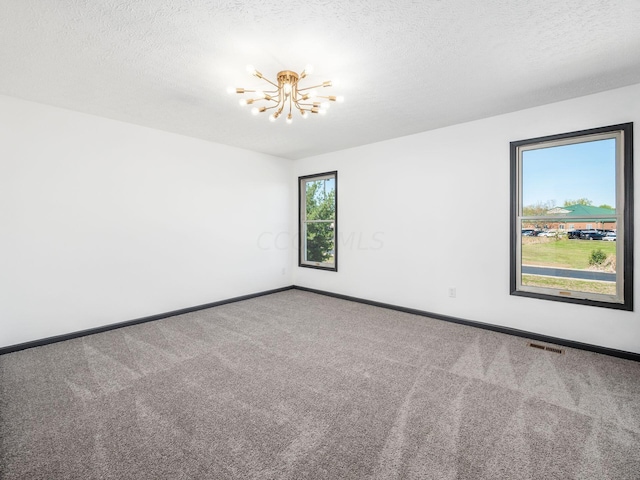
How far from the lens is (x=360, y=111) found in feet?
11.1

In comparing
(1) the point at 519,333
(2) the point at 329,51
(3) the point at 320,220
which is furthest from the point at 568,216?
(3) the point at 320,220

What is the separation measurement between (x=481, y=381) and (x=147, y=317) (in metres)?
4.00

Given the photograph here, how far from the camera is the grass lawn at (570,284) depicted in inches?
118

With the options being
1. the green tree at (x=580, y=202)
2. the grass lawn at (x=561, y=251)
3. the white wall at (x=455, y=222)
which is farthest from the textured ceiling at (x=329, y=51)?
the grass lawn at (x=561, y=251)

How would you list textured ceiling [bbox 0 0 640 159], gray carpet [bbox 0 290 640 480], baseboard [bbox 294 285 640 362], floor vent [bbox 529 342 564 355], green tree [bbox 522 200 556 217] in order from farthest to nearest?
green tree [bbox 522 200 556 217] < floor vent [bbox 529 342 564 355] < baseboard [bbox 294 285 640 362] < textured ceiling [bbox 0 0 640 159] < gray carpet [bbox 0 290 640 480]

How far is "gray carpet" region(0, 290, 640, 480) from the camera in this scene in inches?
61.9

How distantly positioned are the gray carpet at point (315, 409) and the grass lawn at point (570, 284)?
67 centimetres

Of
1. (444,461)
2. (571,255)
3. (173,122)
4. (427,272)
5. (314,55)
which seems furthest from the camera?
(427,272)

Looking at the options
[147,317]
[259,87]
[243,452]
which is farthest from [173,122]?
[243,452]

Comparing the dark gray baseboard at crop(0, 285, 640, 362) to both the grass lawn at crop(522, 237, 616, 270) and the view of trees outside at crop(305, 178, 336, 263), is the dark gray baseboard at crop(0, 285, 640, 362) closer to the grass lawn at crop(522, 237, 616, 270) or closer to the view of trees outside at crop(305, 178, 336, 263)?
the grass lawn at crop(522, 237, 616, 270)

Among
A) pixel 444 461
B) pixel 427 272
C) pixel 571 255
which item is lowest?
pixel 444 461

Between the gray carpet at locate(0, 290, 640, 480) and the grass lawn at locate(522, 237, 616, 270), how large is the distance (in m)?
0.95

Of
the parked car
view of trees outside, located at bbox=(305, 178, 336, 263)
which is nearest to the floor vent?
the parked car

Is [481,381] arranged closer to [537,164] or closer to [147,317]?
[537,164]
